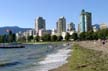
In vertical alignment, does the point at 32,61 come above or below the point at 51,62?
below

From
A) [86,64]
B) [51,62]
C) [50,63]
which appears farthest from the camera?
[51,62]

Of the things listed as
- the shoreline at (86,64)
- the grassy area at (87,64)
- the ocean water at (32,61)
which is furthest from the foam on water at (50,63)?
the grassy area at (87,64)

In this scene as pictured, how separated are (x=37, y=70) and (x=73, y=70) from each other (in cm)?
609

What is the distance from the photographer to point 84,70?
898 inches

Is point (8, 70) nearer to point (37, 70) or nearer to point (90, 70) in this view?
point (37, 70)

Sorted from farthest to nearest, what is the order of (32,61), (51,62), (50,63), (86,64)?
(32,61), (51,62), (50,63), (86,64)

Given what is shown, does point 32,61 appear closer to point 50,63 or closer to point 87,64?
point 50,63

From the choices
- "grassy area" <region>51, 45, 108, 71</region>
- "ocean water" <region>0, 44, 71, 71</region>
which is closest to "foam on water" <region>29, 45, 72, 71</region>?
"ocean water" <region>0, 44, 71, 71</region>

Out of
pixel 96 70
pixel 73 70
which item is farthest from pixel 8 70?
pixel 96 70

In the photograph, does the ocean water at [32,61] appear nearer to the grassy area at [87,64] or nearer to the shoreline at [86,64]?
the shoreline at [86,64]

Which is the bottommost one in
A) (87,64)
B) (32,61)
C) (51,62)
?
(32,61)

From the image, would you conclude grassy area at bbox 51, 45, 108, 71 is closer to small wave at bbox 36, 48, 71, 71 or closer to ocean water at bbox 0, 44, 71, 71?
small wave at bbox 36, 48, 71, 71

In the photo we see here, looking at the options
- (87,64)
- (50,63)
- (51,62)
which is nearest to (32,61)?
(51,62)

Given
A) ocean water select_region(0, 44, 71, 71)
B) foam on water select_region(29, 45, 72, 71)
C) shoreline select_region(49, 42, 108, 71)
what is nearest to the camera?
shoreline select_region(49, 42, 108, 71)
